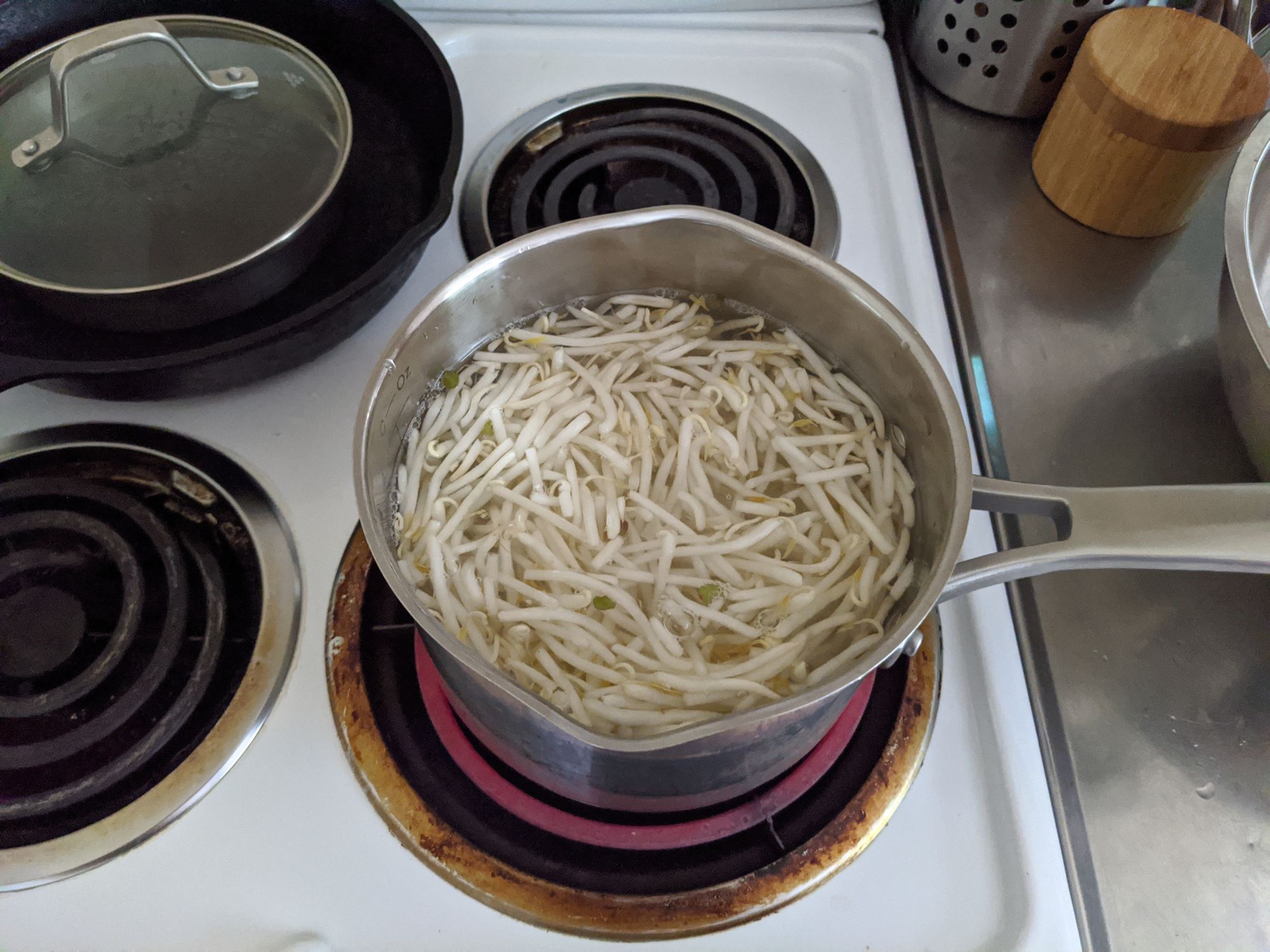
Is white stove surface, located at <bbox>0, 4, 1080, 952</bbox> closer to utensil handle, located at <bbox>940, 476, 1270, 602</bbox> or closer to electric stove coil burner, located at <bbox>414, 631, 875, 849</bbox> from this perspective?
electric stove coil burner, located at <bbox>414, 631, 875, 849</bbox>

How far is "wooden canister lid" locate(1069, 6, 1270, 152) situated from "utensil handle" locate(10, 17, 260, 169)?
1.04 metres

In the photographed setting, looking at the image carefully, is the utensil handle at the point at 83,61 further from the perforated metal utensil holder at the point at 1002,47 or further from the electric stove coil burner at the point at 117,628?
the perforated metal utensil holder at the point at 1002,47

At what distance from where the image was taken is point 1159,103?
929 mm

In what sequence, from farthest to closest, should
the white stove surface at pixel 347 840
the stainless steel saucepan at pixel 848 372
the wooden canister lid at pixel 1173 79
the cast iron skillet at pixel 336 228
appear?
the wooden canister lid at pixel 1173 79 → the cast iron skillet at pixel 336 228 → the white stove surface at pixel 347 840 → the stainless steel saucepan at pixel 848 372

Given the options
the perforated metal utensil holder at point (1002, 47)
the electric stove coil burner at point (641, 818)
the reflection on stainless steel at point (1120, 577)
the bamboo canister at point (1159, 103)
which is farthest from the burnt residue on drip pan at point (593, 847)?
the perforated metal utensil holder at point (1002, 47)

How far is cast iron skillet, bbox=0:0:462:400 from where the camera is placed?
32.0 inches

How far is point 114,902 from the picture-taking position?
27.6 inches

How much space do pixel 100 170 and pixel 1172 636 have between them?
1.31m

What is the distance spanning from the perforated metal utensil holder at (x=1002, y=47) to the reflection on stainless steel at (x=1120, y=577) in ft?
0.11

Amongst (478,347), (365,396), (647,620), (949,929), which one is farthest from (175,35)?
(949,929)

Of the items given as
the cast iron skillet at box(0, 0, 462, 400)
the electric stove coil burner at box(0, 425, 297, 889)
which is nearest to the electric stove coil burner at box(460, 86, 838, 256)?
the cast iron skillet at box(0, 0, 462, 400)

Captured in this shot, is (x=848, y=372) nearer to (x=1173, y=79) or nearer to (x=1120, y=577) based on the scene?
(x=1120, y=577)

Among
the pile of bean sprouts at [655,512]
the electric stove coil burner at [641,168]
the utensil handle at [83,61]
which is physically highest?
the utensil handle at [83,61]

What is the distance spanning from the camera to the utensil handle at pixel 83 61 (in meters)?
0.86
